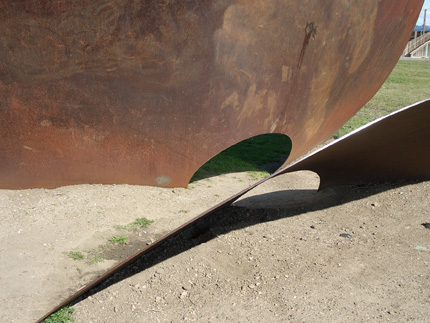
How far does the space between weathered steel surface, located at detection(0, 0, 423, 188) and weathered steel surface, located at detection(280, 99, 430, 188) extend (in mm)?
809

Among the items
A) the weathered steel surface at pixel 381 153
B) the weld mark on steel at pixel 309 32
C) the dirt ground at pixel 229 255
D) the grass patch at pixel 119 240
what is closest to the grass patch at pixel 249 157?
the dirt ground at pixel 229 255

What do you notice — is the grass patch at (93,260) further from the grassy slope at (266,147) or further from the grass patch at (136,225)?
the grassy slope at (266,147)

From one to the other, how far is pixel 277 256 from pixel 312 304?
0.64 m

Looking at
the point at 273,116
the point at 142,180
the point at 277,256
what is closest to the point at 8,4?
the point at 142,180

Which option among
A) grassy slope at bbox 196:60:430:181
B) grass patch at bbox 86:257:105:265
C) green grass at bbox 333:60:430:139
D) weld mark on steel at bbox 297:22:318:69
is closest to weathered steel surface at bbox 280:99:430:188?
weld mark on steel at bbox 297:22:318:69

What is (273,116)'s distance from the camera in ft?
15.7

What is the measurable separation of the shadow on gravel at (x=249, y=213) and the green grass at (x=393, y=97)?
243cm

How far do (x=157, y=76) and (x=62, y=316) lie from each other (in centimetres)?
226

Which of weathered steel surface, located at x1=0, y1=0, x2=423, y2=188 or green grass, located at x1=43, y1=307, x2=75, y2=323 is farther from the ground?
weathered steel surface, located at x1=0, y1=0, x2=423, y2=188

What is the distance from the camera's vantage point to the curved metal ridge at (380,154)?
3301 mm

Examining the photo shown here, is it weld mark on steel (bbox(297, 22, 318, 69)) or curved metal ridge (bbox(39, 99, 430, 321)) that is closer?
curved metal ridge (bbox(39, 99, 430, 321))

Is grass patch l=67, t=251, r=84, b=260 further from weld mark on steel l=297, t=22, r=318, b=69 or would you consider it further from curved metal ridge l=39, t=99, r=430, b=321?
weld mark on steel l=297, t=22, r=318, b=69

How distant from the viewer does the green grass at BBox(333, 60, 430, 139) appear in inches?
320

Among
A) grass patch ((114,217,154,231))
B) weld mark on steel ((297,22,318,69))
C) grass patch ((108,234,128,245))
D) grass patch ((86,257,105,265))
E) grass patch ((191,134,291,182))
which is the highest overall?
weld mark on steel ((297,22,318,69))
